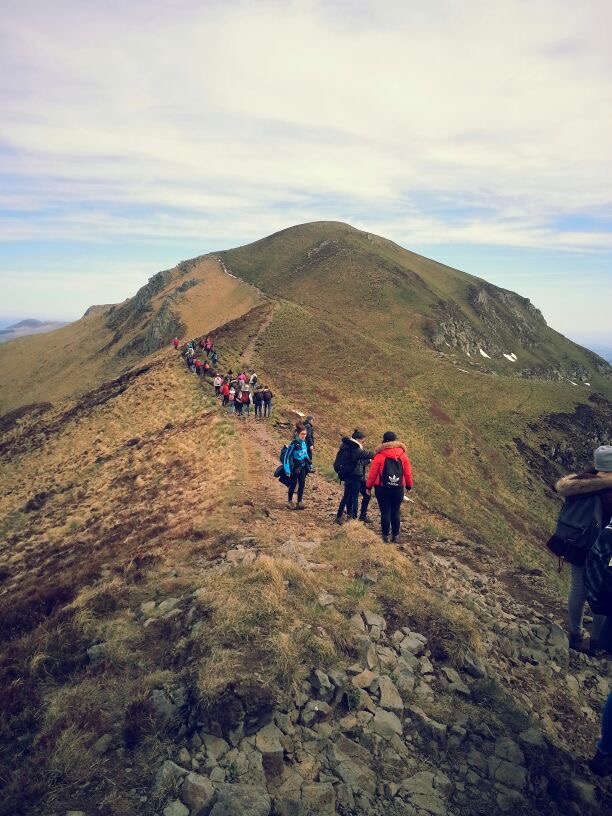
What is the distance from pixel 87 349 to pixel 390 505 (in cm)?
8639

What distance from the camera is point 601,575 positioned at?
593 cm

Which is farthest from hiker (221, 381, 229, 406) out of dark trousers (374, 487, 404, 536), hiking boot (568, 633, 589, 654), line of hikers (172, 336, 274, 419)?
hiking boot (568, 633, 589, 654)

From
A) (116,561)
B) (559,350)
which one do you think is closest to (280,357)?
(116,561)

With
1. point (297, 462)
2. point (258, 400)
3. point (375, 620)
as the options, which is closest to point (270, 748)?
point (375, 620)

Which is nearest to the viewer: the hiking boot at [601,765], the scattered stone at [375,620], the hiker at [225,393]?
the hiking boot at [601,765]

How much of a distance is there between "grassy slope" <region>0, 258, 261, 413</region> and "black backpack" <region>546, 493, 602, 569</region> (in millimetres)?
60407

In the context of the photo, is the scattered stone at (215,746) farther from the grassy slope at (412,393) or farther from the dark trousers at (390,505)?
the grassy slope at (412,393)

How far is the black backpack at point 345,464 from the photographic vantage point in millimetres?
14711

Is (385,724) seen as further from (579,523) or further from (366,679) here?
(579,523)

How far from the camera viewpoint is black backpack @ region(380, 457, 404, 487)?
520 inches

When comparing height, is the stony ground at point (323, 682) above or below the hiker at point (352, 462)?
below

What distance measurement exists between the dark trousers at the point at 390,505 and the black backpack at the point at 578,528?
5.74 m

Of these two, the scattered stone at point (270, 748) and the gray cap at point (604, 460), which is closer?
the scattered stone at point (270, 748)

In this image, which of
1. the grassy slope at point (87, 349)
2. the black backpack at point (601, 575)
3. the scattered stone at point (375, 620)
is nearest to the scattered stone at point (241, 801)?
the scattered stone at point (375, 620)
